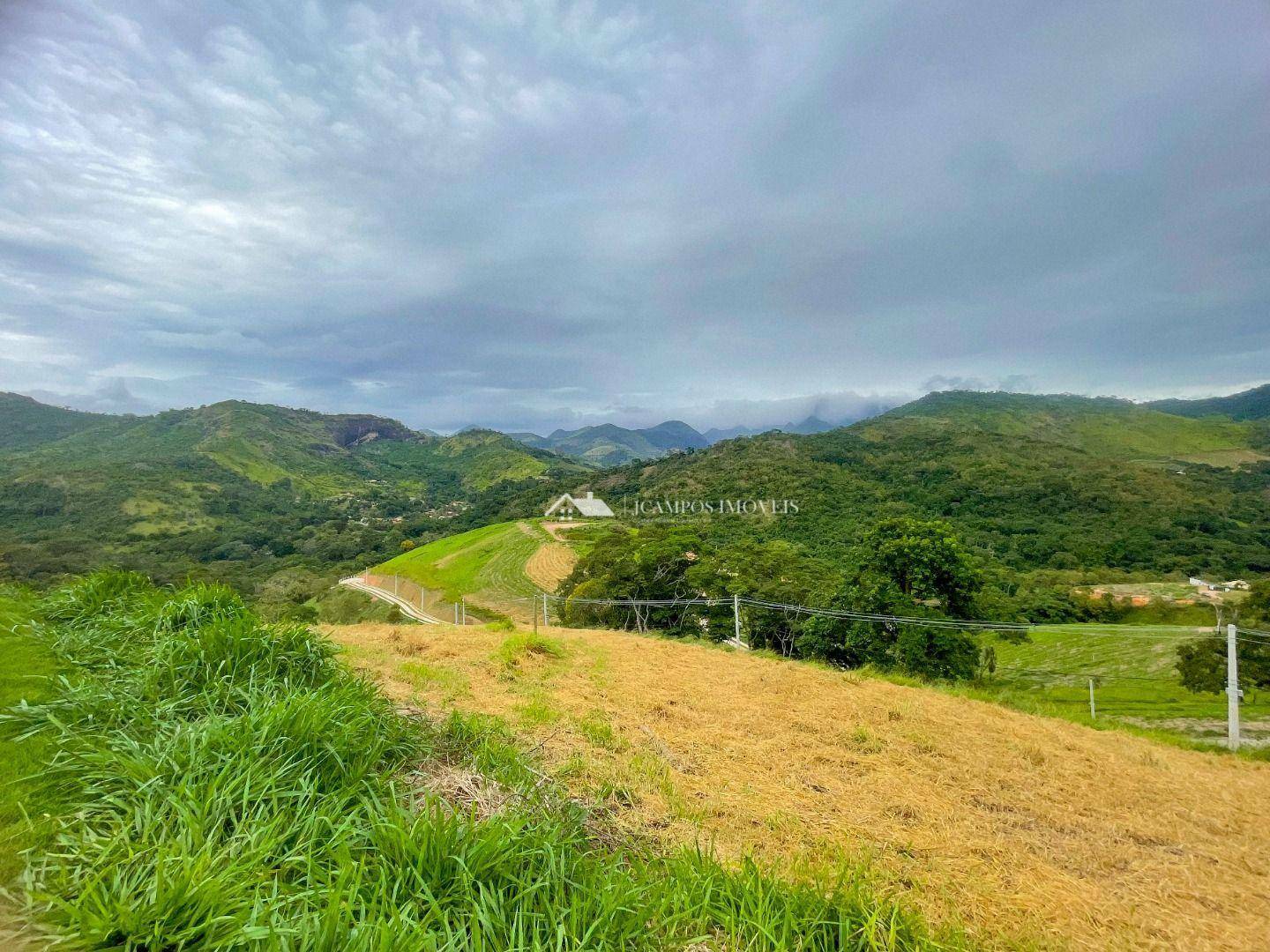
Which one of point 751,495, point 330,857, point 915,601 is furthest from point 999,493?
point 330,857

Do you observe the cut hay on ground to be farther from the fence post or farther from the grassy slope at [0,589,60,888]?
the grassy slope at [0,589,60,888]

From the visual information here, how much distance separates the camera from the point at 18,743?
281 cm

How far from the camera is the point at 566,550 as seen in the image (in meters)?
65.9

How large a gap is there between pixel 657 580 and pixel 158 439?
724 ft

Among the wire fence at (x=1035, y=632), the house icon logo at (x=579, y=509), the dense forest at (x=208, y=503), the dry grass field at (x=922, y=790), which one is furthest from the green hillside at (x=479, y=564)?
the dry grass field at (x=922, y=790)

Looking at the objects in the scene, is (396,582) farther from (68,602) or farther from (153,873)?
(153,873)

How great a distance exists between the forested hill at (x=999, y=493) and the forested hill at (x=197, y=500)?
57.7 meters

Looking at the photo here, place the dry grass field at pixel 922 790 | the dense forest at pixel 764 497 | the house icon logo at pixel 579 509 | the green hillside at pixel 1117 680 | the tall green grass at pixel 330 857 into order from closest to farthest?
the tall green grass at pixel 330 857
the dry grass field at pixel 922 790
the green hillside at pixel 1117 680
the dense forest at pixel 764 497
the house icon logo at pixel 579 509

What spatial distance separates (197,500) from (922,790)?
489 ft

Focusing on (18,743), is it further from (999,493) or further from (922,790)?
(999,493)

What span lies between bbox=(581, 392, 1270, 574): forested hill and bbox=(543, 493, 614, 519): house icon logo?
6.57 m

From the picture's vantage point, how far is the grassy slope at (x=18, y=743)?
2.13 meters

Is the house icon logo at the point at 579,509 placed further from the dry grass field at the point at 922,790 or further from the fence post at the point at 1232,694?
the dry grass field at the point at 922,790

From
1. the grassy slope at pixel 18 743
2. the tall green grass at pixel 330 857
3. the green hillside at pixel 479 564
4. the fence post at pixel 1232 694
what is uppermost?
the grassy slope at pixel 18 743
